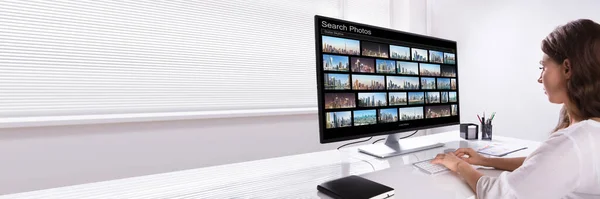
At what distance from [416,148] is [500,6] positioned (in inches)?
69.7

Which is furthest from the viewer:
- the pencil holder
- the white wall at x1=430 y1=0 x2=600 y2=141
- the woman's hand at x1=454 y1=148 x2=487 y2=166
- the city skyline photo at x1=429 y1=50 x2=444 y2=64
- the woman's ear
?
the white wall at x1=430 y1=0 x2=600 y2=141

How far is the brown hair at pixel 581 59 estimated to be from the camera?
755 millimetres

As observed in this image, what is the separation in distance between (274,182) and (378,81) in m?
0.58

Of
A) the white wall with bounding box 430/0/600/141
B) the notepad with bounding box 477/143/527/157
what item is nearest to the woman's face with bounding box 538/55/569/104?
the notepad with bounding box 477/143/527/157

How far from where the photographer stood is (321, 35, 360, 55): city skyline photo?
39.3 inches

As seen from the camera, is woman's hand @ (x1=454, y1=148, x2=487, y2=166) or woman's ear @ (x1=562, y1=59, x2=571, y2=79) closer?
woman's ear @ (x1=562, y1=59, x2=571, y2=79)

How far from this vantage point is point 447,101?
1438 mm

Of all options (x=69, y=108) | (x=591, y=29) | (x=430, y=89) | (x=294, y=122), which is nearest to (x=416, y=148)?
(x=430, y=89)

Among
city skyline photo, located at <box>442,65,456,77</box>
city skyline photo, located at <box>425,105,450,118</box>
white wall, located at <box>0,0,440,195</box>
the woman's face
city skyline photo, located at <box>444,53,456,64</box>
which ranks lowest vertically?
white wall, located at <box>0,0,440,195</box>

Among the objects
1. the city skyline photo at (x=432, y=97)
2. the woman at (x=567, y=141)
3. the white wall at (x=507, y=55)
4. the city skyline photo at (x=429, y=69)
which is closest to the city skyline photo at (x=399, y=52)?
the city skyline photo at (x=429, y=69)

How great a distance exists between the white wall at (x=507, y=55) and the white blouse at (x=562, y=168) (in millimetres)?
1693

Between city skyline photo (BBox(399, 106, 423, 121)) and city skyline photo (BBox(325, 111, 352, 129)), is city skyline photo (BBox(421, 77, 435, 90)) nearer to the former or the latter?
city skyline photo (BBox(399, 106, 423, 121))

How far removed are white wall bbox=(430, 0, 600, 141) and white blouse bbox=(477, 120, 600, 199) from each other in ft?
5.55

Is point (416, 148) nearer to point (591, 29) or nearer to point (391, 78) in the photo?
point (391, 78)
